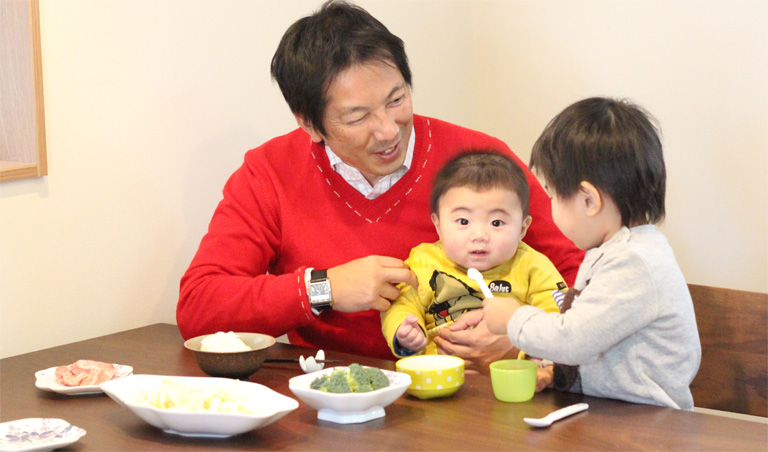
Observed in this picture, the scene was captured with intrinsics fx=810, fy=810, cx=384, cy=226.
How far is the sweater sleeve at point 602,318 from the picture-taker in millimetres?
1261

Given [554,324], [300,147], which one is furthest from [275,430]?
[300,147]

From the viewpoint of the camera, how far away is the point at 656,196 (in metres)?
1.38

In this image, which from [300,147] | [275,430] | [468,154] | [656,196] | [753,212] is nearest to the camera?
[275,430]

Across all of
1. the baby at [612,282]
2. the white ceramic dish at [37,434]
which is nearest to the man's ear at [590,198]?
the baby at [612,282]

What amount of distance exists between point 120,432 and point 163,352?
532mm

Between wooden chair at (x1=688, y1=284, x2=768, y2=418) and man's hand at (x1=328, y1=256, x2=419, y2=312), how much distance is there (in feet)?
2.09

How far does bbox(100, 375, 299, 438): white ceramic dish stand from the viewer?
45.9 inches

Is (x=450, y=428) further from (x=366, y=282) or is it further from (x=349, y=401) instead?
(x=366, y=282)

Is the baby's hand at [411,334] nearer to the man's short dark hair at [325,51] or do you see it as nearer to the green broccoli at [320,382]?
the green broccoli at [320,382]

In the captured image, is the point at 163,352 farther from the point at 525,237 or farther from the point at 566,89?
the point at 566,89

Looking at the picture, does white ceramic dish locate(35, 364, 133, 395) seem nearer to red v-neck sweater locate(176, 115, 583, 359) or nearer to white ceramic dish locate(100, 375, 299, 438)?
white ceramic dish locate(100, 375, 299, 438)

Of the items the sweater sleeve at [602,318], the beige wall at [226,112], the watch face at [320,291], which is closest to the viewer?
the sweater sleeve at [602,318]

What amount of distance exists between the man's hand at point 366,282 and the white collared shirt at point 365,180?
31cm

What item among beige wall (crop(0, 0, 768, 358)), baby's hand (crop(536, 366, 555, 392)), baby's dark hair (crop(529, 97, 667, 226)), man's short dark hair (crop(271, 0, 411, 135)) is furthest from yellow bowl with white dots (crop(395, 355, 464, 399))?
beige wall (crop(0, 0, 768, 358))
